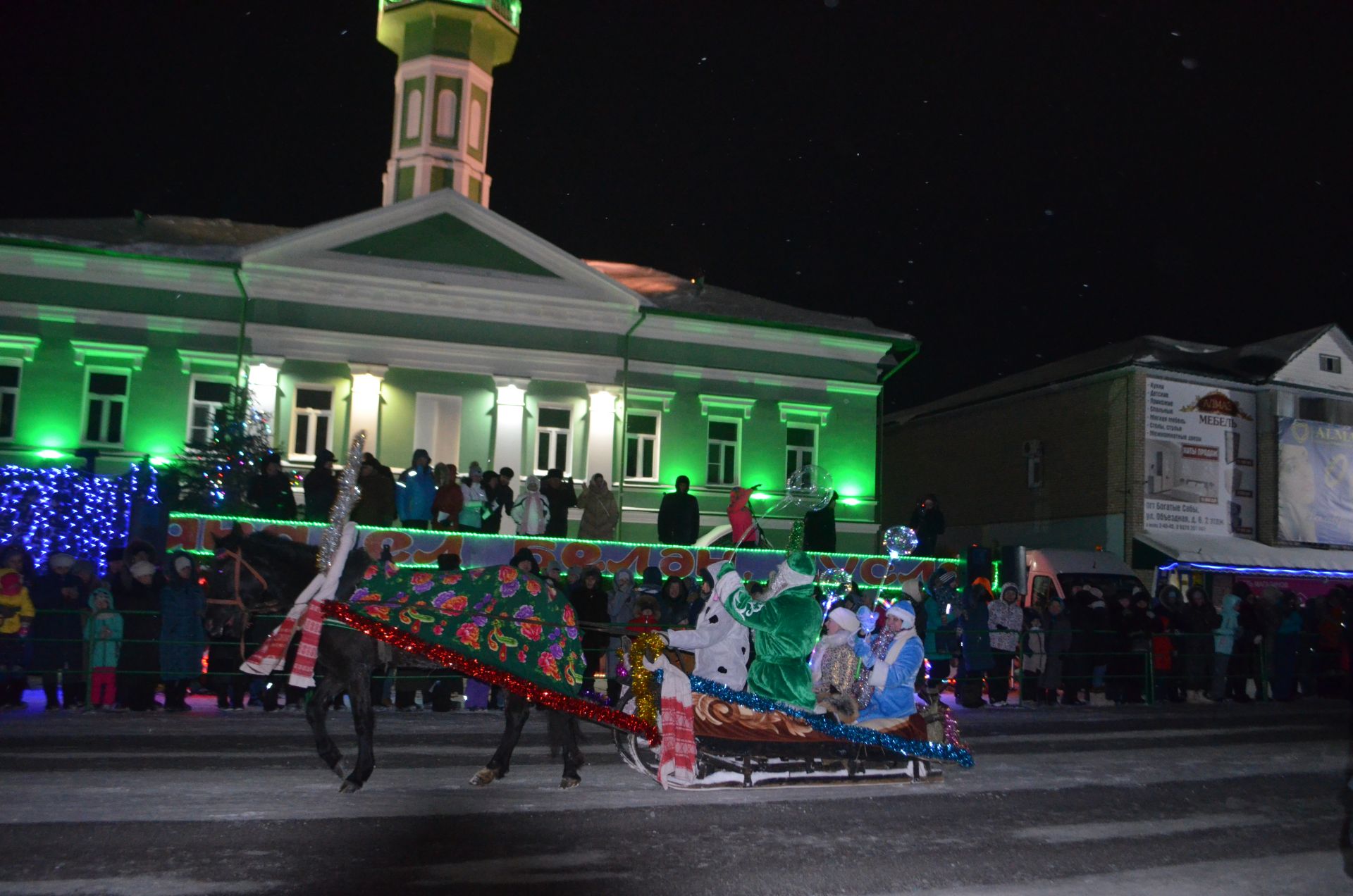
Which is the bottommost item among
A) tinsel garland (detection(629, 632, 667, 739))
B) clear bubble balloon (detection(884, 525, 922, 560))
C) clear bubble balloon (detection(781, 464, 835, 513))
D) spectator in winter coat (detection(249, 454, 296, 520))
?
tinsel garland (detection(629, 632, 667, 739))

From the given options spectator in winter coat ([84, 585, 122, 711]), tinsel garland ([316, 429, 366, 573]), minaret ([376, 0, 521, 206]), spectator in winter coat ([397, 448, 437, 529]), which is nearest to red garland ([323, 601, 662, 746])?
tinsel garland ([316, 429, 366, 573])

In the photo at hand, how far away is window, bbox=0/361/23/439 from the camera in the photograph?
84.0ft

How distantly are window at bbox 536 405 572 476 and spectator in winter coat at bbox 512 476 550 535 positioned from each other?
852cm

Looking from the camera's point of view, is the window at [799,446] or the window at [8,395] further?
the window at [799,446]

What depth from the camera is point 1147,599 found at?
21.7m

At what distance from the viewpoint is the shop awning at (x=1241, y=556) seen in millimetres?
31828

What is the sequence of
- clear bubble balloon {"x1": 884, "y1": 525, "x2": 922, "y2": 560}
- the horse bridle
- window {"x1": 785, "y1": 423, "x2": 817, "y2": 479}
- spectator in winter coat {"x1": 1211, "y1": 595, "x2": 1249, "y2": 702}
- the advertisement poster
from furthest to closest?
the advertisement poster, window {"x1": 785, "y1": 423, "x2": 817, "y2": 479}, spectator in winter coat {"x1": 1211, "y1": 595, "x2": 1249, "y2": 702}, clear bubble balloon {"x1": 884, "y1": 525, "x2": 922, "y2": 560}, the horse bridle

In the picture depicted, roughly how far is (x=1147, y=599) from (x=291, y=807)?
17.3 m

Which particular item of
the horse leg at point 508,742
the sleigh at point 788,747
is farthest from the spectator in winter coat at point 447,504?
the horse leg at point 508,742

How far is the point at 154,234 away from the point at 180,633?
1757cm

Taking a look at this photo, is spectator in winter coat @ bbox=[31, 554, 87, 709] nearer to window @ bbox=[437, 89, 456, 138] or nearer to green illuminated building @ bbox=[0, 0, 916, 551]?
green illuminated building @ bbox=[0, 0, 916, 551]

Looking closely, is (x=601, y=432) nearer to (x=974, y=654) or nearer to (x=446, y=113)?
(x=974, y=654)

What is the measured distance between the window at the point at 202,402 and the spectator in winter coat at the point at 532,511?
33.1 feet

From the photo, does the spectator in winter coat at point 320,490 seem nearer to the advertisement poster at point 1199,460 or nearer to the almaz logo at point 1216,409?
the advertisement poster at point 1199,460
